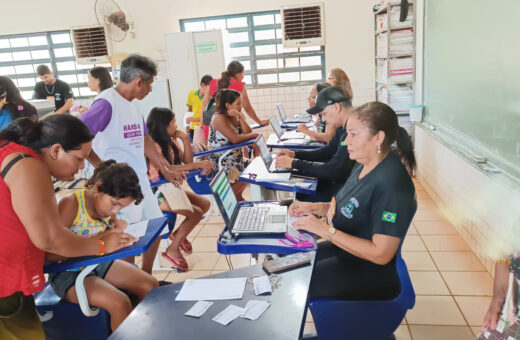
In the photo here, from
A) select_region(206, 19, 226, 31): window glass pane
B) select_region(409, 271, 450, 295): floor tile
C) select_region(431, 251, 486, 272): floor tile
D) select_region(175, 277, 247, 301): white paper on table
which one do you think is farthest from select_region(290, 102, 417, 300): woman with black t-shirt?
select_region(206, 19, 226, 31): window glass pane

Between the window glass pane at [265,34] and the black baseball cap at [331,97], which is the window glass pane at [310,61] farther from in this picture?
the black baseball cap at [331,97]

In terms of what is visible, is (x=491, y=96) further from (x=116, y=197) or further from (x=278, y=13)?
(x=278, y=13)

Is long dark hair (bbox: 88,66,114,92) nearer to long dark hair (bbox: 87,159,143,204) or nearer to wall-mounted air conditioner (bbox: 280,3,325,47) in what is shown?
long dark hair (bbox: 87,159,143,204)

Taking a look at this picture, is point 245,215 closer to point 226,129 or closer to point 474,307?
point 474,307

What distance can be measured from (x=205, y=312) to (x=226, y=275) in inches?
10.3

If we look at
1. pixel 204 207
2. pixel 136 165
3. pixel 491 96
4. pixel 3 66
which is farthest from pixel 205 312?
pixel 3 66

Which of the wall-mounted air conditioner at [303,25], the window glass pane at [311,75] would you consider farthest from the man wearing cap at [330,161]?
the window glass pane at [311,75]

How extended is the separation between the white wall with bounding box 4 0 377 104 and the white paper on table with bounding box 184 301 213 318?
6.06m

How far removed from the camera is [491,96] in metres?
2.78

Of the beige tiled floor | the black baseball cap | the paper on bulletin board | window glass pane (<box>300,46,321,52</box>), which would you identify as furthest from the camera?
window glass pane (<box>300,46,321,52</box>)

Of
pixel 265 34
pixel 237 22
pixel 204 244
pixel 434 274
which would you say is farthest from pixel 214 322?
pixel 237 22

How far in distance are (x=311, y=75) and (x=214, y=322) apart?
6400 mm

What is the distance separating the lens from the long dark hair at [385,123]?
1839 millimetres

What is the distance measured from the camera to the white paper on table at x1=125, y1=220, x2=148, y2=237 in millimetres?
1863
